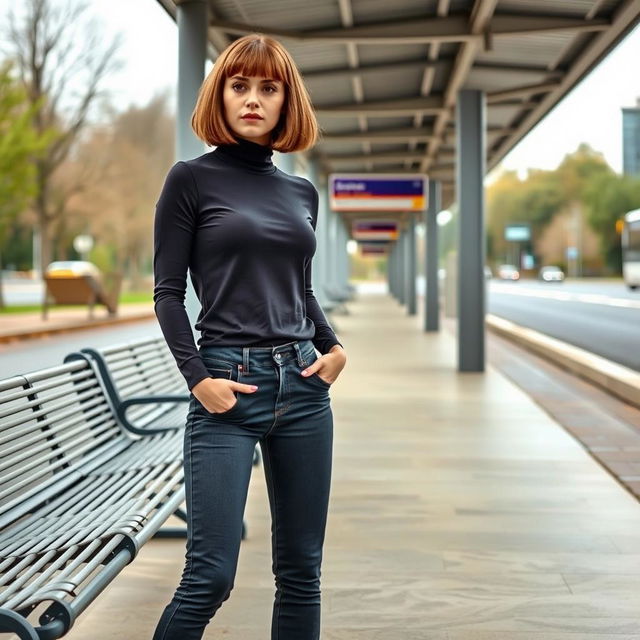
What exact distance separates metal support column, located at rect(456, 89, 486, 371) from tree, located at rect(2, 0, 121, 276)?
25460 millimetres

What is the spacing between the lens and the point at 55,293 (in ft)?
92.1

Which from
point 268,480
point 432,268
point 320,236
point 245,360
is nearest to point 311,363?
point 245,360

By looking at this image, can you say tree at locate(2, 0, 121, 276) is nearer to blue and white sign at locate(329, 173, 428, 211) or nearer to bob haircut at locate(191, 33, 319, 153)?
blue and white sign at locate(329, 173, 428, 211)

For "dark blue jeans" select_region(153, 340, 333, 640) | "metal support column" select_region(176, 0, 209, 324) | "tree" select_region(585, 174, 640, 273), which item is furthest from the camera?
"tree" select_region(585, 174, 640, 273)

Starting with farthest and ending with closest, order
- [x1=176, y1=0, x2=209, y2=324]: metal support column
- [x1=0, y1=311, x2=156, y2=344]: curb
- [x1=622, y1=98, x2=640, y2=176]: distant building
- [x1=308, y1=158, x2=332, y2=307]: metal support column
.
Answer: [x1=622, y1=98, x2=640, y2=176]: distant building < [x1=0, y1=311, x2=156, y2=344]: curb < [x1=308, y1=158, x2=332, y2=307]: metal support column < [x1=176, y1=0, x2=209, y2=324]: metal support column

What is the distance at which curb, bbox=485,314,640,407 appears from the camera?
421 inches

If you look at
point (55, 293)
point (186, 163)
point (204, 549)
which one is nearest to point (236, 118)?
point (186, 163)

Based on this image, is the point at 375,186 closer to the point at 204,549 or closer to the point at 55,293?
the point at 55,293

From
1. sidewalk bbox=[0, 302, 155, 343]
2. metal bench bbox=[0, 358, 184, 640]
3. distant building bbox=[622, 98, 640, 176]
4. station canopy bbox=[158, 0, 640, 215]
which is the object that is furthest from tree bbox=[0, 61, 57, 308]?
distant building bbox=[622, 98, 640, 176]

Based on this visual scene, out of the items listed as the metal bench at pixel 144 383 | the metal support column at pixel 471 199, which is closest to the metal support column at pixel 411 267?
the metal support column at pixel 471 199

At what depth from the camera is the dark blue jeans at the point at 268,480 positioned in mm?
2543

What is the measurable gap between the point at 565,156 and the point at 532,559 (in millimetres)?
160994

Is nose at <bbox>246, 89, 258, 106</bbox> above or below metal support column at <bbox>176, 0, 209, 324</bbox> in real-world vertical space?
below

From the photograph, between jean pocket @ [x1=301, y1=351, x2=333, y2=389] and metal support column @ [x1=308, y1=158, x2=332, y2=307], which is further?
metal support column @ [x1=308, y1=158, x2=332, y2=307]
